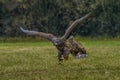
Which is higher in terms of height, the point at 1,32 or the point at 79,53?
the point at 79,53

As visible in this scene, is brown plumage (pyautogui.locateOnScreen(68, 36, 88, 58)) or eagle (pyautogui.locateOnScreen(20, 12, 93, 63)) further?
brown plumage (pyautogui.locateOnScreen(68, 36, 88, 58))

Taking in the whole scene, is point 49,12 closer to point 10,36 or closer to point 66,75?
point 10,36

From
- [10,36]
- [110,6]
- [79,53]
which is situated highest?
[79,53]

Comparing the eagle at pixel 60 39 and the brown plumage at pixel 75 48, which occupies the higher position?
the eagle at pixel 60 39

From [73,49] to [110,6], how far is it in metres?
33.2

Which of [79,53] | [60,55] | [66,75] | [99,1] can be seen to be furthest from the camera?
[99,1]

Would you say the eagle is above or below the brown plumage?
above

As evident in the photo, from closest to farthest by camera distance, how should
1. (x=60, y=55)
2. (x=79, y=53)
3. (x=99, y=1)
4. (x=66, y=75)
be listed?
(x=66, y=75)
(x=60, y=55)
(x=79, y=53)
(x=99, y=1)

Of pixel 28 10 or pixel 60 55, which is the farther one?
pixel 28 10

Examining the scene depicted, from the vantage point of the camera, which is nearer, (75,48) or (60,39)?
(60,39)

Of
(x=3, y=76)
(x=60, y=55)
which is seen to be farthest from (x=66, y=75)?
(x=60, y=55)

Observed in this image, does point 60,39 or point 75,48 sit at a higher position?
point 60,39

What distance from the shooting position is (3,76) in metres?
11.0

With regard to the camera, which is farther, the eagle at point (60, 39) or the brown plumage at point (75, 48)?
the brown plumage at point (75, 48)
